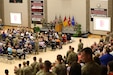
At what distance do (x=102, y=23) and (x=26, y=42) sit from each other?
34.8 feet

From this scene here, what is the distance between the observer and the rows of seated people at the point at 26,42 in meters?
20.3

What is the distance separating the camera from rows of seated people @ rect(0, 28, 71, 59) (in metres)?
20.3

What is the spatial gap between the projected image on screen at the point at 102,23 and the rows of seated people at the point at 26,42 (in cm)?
508

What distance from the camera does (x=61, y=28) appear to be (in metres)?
31.7

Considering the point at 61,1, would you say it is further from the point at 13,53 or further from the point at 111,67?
the point at 111,67

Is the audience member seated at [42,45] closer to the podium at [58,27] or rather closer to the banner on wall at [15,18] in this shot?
the podium at [58,27]

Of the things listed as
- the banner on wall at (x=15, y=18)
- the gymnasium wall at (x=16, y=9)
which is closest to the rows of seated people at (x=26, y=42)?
the gymnasium wall at (x=16, y=9)

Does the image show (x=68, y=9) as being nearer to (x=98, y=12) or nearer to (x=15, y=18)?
(x=98, y=12)

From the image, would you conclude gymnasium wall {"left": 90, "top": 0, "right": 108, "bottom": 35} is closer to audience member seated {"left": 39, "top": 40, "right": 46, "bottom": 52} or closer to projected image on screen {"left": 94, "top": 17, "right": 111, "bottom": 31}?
projected image on screen {"left": 94, "top": 17, "right": 111, "bottom": 31}

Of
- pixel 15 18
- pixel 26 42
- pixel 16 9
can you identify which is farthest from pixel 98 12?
pixel 15 18

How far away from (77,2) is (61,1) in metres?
2.07

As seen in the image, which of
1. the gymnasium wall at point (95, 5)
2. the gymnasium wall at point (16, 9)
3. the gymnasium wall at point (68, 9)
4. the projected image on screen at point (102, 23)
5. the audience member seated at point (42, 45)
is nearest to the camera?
the audience member seated at point (42, 45)

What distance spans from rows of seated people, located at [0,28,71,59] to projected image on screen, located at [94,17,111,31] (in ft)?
16.7

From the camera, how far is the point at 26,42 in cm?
2216
